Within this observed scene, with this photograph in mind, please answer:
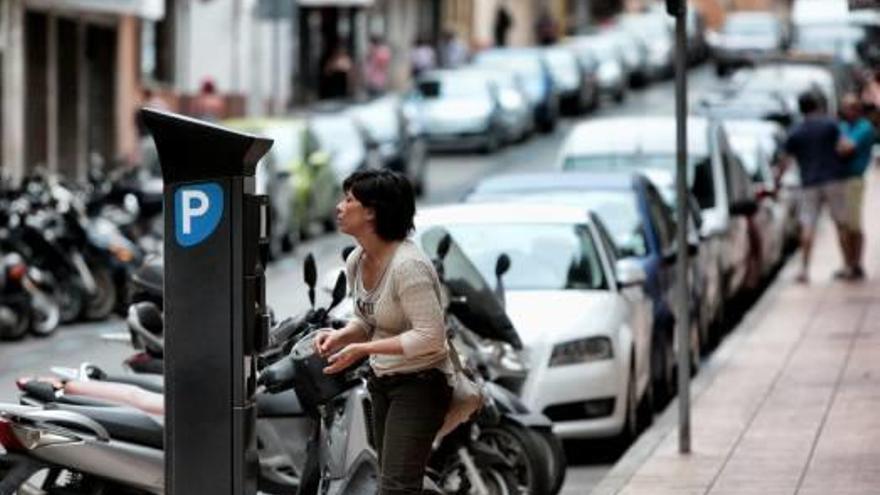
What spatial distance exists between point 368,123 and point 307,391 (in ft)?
100

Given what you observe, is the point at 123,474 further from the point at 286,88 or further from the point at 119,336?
the point at 286,88

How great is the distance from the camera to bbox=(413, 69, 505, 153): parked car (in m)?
50.6

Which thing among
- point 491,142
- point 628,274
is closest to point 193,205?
point 628,274

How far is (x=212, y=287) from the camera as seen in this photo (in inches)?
429

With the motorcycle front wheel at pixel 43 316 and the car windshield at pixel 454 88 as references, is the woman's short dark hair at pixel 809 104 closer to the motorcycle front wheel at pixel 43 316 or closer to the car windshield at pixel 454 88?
the motorcycle front wheel at pixel 43 316

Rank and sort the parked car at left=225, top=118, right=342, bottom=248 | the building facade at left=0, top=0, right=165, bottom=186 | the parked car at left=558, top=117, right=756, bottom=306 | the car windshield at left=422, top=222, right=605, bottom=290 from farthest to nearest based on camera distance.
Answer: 1. the building facade at left=0, top=0, right=165, bottom=186
2. the parked car at left=225, top=118, right=342, bottom=248
3. the parked car at left=558, top=117, right=756, bottom=306
4. the car windshield at left=422, top=222, right=605, bottom=290

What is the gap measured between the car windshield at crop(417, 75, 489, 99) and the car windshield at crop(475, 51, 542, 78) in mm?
4843

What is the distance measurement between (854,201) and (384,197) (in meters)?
18.3

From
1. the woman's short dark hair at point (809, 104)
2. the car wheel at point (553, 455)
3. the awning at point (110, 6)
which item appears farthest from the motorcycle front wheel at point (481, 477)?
the awning at point (110, 6)

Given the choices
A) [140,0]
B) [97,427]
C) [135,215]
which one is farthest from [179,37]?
[97,427]

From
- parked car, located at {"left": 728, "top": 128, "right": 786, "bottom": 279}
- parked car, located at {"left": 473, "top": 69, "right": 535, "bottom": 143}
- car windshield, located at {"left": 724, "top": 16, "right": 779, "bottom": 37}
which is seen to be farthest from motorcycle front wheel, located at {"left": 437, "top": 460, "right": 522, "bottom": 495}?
car windshield, located at {"left": 724, "top": 16, "right": 779, "bottom": 37}

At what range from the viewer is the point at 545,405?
55.7 ft

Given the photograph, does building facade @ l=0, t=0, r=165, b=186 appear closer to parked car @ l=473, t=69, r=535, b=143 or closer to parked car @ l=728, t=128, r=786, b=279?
parked car @ l=473, t=69, r=535, b=143

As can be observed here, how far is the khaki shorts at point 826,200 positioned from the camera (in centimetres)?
2844
